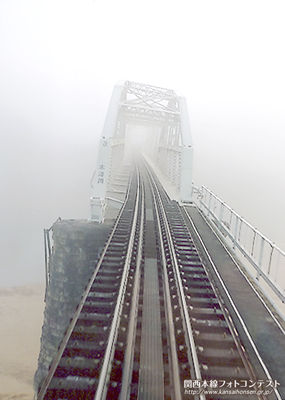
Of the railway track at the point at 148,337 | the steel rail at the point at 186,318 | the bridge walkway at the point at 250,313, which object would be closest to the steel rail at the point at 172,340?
the railway track at the point at 148,337

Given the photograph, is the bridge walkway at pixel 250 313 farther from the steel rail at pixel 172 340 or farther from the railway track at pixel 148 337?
the steel rail at pixel 172 340

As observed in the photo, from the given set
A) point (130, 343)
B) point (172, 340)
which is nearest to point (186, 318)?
point (172, 340)

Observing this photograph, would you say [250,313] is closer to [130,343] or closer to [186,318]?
[186,318]

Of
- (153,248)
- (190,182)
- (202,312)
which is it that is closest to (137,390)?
(202,312)

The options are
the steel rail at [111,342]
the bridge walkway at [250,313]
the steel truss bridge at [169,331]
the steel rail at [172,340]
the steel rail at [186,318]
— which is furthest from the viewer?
the bridge walkway at [250,313]

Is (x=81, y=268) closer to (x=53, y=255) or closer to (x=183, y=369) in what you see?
(x=53, y=255)
